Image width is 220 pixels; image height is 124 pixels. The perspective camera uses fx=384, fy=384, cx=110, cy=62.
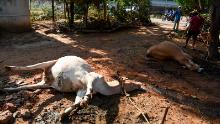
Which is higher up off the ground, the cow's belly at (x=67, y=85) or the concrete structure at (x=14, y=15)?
the concrete structure at (x=14, y=15)

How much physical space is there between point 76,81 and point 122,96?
911 millimetres

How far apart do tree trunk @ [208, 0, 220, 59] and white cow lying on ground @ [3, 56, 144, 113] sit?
16.3 feet

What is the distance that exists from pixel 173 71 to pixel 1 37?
8.35m

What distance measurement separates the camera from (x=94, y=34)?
17281 millimetres

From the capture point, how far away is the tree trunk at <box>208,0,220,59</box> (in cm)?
1188

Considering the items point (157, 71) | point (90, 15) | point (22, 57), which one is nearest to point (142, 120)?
point (157, 71)

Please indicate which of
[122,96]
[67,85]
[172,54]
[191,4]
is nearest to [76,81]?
[67,85]

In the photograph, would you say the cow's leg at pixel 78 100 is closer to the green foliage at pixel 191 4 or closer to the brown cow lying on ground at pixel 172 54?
the brown cow lying on ground at pixel 172 54

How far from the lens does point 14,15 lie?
1653 centimetres

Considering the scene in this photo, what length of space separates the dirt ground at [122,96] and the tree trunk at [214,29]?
18.4 inches

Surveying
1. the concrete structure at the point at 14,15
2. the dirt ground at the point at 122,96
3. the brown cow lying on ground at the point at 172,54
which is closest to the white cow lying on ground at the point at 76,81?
the dirt ground at the point at 122,96

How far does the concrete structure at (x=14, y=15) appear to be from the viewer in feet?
53.4

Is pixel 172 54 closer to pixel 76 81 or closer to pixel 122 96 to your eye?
pixel 122 96

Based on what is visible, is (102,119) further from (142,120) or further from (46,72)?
(46,72)
